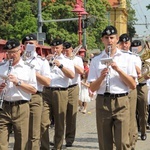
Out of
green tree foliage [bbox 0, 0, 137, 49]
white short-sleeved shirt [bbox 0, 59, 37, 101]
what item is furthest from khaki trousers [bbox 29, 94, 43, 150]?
green tree foliage [bbox 0, 0, 137, 49]

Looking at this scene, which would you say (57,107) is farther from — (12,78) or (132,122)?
(12,78)

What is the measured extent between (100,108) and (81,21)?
28158mm

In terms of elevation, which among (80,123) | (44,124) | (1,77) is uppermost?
(1,77)

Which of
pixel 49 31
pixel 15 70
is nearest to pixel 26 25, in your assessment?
pixel 49 31

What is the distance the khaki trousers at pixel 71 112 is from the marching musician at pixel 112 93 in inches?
133

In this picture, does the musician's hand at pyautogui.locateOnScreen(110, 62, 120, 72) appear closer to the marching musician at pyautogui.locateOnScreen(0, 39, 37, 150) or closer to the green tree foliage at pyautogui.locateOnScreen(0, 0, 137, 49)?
the marching musician at pyautogui.locateOnScreen(0, 39, 37, 150)

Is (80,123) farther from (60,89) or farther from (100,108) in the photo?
(100,108)

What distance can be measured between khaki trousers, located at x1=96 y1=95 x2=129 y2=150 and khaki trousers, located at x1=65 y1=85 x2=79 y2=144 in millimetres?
3383

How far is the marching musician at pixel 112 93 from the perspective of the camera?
7.13m

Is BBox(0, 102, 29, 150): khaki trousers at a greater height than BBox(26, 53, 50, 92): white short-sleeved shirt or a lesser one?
lesser

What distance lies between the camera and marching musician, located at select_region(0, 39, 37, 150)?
7.25 meters

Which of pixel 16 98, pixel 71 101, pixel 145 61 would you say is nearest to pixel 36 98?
pixel 16 98

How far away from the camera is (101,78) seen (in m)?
6.97

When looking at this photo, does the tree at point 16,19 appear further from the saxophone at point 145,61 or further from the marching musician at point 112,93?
the marching musician at point 112,93
